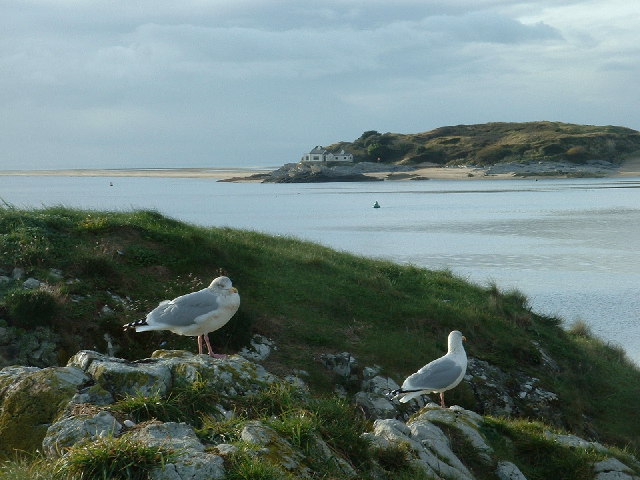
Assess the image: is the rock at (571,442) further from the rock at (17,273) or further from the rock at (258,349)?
the rock at (17,273)

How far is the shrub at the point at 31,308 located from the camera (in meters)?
13.4

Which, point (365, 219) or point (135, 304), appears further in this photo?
point (365, 219)

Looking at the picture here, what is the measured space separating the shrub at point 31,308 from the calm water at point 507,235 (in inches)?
336

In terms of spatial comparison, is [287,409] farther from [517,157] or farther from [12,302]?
[517,157]

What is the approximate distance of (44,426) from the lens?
7.00 meters

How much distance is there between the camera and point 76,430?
6.51m

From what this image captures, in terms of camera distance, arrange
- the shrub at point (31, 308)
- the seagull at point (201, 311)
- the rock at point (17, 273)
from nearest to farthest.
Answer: the seagull at point (201, 311) → the shrub at point (31, 308) → the rock at point (17, 273)

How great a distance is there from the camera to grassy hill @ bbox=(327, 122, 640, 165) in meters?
165

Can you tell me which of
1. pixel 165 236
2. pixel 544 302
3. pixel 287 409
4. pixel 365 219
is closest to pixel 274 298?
pixel 165 236

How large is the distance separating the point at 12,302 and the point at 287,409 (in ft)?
26.2

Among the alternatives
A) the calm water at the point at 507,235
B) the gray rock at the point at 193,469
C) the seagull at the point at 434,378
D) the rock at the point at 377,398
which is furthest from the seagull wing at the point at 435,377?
the calm water at the point at 507,235

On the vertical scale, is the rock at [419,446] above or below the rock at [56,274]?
below

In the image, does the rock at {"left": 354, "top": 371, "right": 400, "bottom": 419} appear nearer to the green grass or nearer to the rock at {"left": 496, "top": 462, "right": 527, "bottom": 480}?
the green grass

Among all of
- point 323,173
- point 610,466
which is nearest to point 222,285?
point 610,466
